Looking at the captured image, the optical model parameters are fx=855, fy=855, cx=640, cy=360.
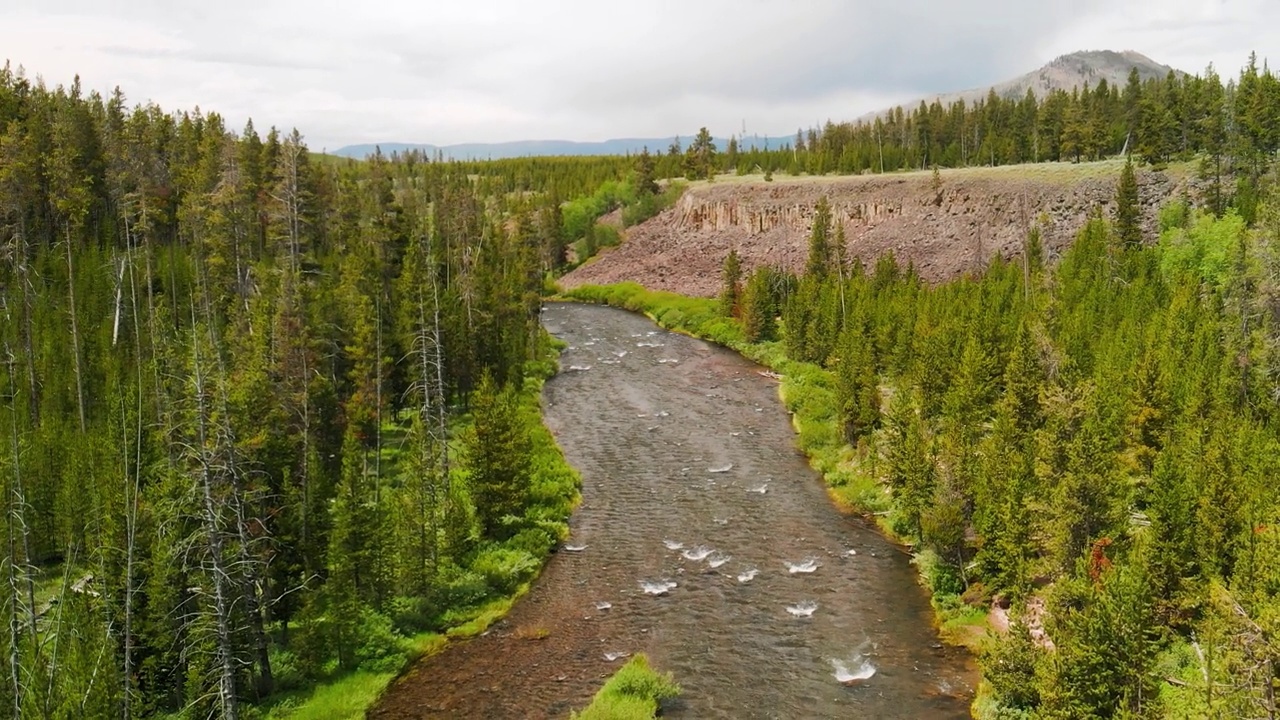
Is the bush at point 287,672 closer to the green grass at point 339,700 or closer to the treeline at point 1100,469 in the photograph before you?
the green grass at point 339,700

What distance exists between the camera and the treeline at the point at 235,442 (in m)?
26.9

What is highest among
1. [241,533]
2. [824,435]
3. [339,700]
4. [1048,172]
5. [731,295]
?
[1048,172]

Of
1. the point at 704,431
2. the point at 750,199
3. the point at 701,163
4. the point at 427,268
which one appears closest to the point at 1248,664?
the point at 704,431

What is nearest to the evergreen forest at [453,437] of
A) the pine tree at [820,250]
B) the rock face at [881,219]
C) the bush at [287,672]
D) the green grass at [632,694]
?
the bush at [287,672]

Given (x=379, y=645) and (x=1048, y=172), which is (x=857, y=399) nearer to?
(x=379, y=645)

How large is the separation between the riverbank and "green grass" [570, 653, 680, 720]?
38.7 feet

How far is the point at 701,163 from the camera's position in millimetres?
179125

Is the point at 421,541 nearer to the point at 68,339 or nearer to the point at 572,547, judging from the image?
the point at 572,547

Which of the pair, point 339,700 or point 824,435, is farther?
point 824,435

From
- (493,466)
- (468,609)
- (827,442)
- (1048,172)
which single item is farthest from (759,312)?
(468,609)

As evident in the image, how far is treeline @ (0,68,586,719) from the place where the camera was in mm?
26859

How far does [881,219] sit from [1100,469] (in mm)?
90719

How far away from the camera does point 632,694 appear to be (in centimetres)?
3056

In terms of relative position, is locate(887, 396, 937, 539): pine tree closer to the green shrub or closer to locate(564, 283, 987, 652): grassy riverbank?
locate(564, 283, 987, 652): grassy riverbank
